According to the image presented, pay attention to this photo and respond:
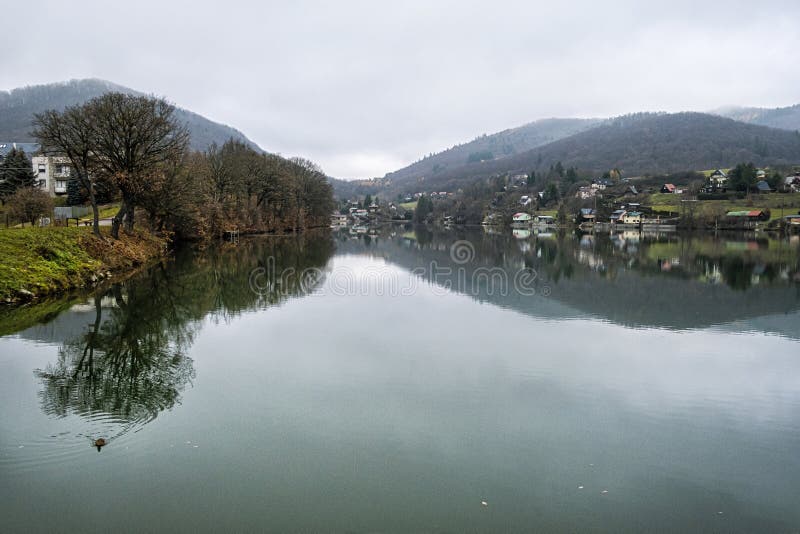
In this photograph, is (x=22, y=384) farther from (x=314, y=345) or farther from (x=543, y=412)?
(x=543, y=412)

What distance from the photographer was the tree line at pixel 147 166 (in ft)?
87.0

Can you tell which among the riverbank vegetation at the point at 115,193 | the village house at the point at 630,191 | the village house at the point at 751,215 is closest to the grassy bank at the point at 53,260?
the riverbank vegetation at the point at 115,193

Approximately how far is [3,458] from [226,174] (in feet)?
148

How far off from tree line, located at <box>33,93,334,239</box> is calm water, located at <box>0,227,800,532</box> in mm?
13776

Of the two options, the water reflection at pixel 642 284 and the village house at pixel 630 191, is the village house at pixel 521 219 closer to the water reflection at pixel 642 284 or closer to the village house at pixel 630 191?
the village house at pixel 630 191

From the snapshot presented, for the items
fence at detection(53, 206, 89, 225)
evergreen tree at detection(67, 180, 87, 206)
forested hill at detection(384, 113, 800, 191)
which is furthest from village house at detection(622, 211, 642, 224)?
Result: fence at detection(53, 206, 89, 225)

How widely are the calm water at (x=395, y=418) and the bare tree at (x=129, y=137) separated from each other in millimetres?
13727

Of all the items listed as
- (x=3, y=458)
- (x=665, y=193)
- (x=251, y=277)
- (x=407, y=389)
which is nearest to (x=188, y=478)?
(x=3, y=458)

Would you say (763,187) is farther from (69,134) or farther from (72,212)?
(69,134)

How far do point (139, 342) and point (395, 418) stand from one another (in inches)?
281

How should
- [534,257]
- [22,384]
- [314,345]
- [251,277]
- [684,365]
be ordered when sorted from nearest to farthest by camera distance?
[22,384]
[684,365]
[314,345]
[251,277]
[534,257]

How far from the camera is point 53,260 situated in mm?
19719

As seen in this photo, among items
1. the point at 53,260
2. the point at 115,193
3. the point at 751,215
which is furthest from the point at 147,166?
the point at 751,215

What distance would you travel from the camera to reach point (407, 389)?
8.73 metres
